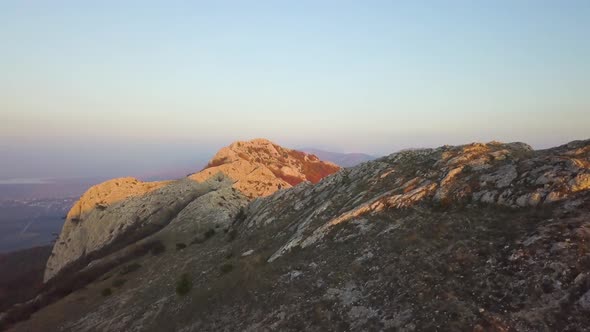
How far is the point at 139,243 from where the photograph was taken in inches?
1972

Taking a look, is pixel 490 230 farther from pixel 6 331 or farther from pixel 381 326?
pixel 6 331

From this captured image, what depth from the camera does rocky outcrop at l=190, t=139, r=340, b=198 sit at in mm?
71250

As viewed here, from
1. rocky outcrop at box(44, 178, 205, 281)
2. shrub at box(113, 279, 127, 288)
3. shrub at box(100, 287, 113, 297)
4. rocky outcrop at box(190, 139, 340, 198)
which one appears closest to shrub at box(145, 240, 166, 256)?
shrub at box(113, 279, 127, 288)

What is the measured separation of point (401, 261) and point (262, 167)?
58704 mm

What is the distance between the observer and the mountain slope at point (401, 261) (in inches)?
637

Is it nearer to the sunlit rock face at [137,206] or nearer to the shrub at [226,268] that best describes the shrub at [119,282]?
the shrub at [226,268]

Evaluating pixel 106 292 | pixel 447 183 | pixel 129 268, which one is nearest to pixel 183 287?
pixel 106 292

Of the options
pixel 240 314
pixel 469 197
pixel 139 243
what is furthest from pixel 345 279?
pixel 139 243

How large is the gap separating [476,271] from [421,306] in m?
3.47

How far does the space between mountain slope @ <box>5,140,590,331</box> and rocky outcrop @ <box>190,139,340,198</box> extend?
32203 millimetres

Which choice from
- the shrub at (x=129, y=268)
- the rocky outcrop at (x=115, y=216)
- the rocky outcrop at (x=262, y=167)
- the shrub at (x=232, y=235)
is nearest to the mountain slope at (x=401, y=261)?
the shrub at (x=232, y=235)

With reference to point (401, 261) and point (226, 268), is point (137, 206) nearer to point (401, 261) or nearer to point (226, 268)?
point (226, 268)

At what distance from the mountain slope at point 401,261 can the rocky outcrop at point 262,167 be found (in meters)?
32.2

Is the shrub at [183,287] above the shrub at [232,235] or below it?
below
